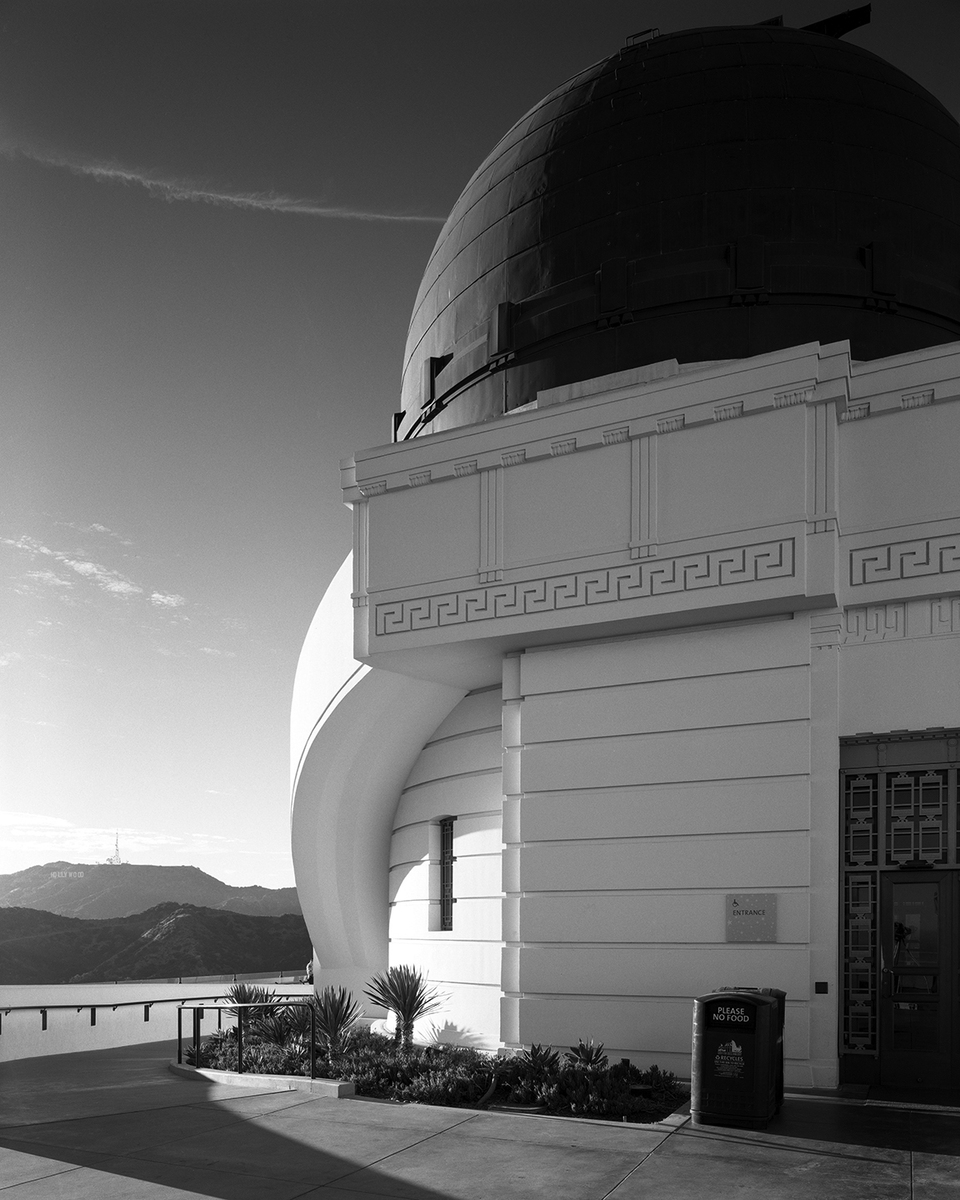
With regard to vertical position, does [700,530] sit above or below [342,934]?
above

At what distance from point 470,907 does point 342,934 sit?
11.9 ft

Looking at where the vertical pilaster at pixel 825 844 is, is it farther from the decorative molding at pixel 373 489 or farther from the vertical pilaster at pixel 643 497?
the decorative molding at pixel 373 489

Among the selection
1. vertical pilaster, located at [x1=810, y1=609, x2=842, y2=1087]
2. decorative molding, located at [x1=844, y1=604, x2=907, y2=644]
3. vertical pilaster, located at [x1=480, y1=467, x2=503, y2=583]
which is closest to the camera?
vertical pilaster, located at [x1=810, y1=609, x2=842, y2=1087]

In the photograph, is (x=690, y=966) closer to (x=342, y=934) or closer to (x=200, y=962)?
(x=342, y=934)

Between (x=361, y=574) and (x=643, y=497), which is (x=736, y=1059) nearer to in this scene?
(x=643, y=497)

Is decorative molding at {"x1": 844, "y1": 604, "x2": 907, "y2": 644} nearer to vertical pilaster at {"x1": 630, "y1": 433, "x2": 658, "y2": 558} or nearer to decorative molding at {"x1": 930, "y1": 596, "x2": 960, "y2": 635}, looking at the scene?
decorative molding at {"x1": 930, "y1": 596, "x2": 960, "y2": 635}

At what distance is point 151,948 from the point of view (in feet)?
254

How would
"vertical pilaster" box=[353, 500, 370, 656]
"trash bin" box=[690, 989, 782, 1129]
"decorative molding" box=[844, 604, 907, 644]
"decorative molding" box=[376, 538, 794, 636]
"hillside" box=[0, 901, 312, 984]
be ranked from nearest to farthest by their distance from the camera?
"trash bin" box=[690, 989, 782, 1129] < "decorative molding" box=[844, 604, 907, 644] < "decorative molding" box=[376, 538, 794, 636] < "vertical pilaster" box=[353, 500, 370, 656] < "hillside" box=[0, 901, 312, 984]

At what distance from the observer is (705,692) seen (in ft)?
38.7

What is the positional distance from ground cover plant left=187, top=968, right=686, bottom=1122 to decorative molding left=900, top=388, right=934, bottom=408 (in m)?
6.84

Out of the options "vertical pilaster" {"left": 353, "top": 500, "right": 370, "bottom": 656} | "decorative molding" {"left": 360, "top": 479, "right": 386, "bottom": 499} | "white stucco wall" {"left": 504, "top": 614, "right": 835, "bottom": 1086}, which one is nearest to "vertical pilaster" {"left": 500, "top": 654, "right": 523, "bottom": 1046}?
"white stucco wall" {"left": 504, "top": 614, "right": 835, "bottom": 1086}

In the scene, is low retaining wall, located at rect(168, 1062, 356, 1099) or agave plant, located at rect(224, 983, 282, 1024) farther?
agave plant, located at rect(224, 983, 282, 1024)

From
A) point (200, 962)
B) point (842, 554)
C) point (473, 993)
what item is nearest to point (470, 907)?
point (473, 993)

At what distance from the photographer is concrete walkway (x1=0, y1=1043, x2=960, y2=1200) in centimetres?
713
